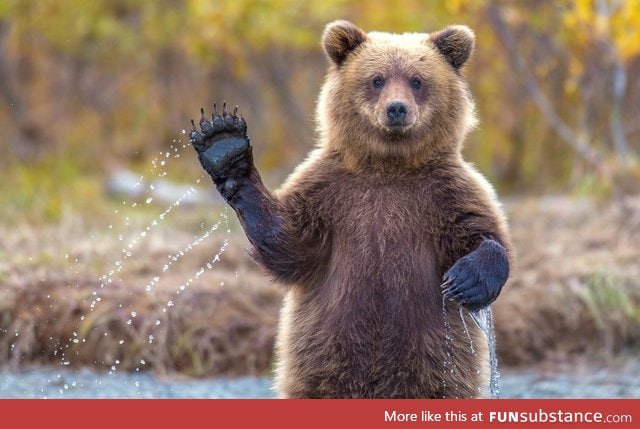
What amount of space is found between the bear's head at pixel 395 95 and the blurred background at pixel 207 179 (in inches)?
79.1

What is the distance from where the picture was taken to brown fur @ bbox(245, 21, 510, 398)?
489cm

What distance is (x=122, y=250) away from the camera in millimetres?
8703

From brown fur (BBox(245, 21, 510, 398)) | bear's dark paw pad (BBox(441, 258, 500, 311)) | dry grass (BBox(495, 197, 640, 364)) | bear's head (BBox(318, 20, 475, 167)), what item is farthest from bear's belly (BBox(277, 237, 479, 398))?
dry grass (BBox(495, 197, 640, 364))

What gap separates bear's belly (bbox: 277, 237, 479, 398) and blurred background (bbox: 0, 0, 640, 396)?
2265 mm

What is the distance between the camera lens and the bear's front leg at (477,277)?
4641mm

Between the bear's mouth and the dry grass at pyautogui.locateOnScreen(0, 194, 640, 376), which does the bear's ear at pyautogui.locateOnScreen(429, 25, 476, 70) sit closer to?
the bear's mouth

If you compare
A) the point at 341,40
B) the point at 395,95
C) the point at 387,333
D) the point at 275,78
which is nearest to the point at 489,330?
the point at 387,333

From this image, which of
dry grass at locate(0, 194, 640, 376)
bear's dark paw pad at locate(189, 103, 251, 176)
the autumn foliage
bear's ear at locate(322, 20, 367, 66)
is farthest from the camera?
the autumn foliage

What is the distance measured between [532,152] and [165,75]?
4.45 metres

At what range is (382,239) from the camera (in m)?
4.92

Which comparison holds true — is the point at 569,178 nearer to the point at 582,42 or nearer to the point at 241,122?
the point at 582,42

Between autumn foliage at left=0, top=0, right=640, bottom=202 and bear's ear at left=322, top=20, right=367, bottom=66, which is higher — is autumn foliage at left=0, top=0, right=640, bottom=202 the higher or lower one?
the higher one

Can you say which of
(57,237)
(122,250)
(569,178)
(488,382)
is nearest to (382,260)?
(488,382)

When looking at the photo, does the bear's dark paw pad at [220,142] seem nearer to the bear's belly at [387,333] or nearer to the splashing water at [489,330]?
the bear's belly at [387,333]
